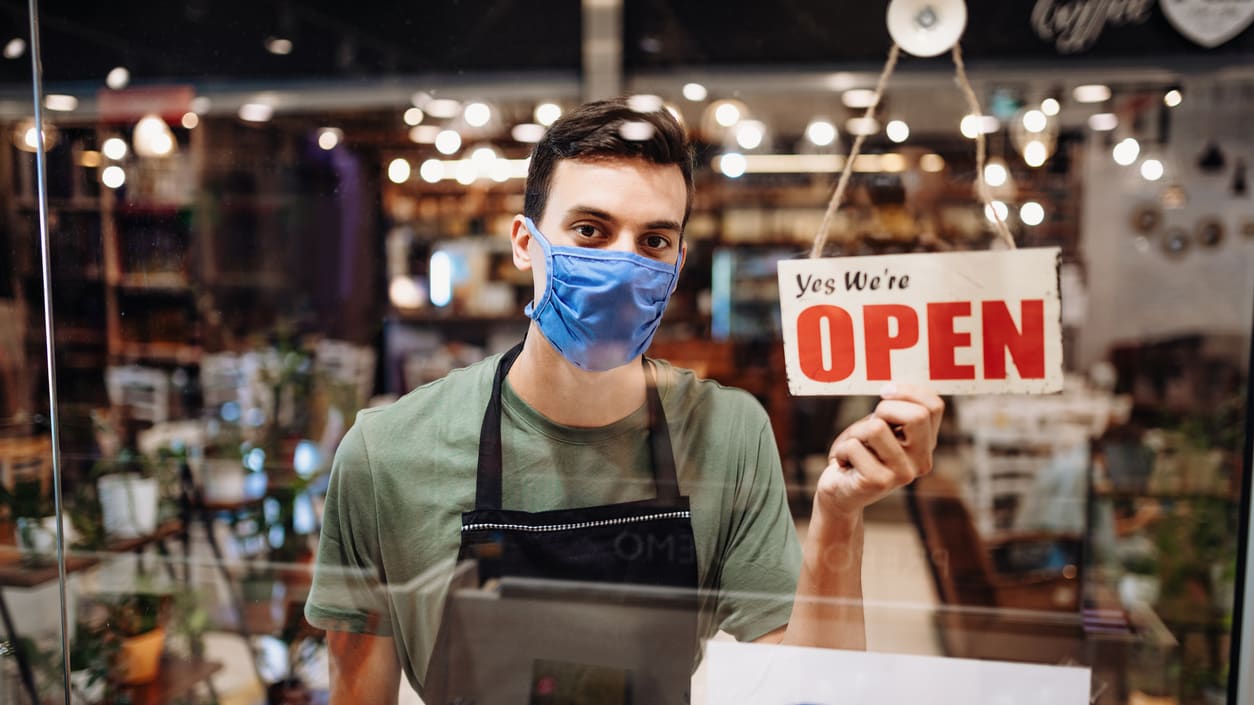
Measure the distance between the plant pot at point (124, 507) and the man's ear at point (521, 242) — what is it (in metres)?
0.96

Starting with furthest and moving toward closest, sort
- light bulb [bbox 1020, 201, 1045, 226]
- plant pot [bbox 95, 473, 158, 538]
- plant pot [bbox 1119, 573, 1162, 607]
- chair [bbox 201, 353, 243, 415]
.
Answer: plant pot [bbox 1119, 573, 1162, 607] < chair [bbox 201, 353, 243, 415] < plant pot [bbox 95, 473, 158, 538] < light bulb [bbox 1020, 201, 1045, 226]

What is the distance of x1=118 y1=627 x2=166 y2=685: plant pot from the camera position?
1.46 meters

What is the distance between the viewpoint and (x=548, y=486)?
3.78 feet

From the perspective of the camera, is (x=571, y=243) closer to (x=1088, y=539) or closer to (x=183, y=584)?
(x=183, y=584)

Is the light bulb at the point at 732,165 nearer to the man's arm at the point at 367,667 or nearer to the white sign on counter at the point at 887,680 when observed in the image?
the white sign on counter at the point at 887,680

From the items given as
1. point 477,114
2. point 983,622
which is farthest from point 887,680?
point 477,114

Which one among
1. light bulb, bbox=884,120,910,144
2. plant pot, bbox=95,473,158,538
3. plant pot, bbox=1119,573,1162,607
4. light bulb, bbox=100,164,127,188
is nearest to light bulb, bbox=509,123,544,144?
light bulb, bbox=884,120,910,144

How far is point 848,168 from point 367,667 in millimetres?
1079

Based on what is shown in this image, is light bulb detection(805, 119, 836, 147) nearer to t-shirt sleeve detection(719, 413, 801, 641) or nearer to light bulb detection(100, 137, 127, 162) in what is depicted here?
t-shirt sleeve detection(719, 413, 801, 641)

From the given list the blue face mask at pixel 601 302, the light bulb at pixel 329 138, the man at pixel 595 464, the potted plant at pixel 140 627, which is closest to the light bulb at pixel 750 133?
the man at pixel 595 464

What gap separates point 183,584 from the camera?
1465 millimetres

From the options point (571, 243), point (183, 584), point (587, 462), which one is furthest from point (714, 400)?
point (183, 584)

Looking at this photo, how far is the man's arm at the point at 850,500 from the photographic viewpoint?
3.51ft

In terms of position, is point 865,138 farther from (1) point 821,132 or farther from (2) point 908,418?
(2) point 908,418
